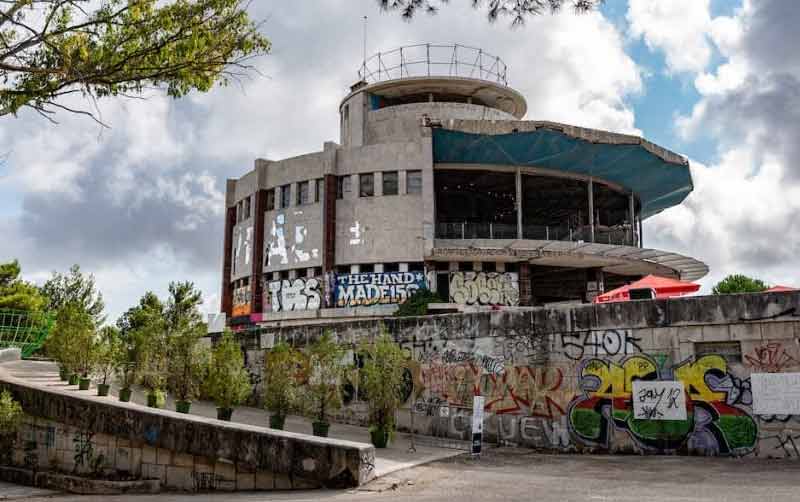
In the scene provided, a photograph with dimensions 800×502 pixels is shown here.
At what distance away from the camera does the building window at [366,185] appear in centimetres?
3716

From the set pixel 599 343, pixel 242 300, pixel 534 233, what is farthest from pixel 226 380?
pixel 242 300

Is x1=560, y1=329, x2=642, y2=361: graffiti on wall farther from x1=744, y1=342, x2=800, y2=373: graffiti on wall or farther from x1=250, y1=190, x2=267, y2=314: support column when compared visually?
x1=250, y1=190, x2=267, y2=314: support column

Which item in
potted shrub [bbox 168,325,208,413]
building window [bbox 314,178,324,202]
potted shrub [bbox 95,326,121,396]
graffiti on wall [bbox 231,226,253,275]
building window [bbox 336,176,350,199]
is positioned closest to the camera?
potted shrub [bbox 168,325,208,413]

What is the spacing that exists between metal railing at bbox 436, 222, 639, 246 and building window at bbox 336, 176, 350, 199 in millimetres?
5662

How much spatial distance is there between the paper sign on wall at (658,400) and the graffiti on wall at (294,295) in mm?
25386

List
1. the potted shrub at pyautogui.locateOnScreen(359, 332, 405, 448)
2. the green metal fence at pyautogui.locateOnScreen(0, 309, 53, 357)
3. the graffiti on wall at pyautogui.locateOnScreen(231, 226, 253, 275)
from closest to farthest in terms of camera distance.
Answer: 1. the potted shrub at pyautogui.locateOnScreen(359, 332, 405, 448)
2. the green metal fence at pyautogui.locateOnScreen(0, 309, 53, 357)
3. the graffiti on wall at pyautogui.locateOnScreen(231, 226, 253, 275)

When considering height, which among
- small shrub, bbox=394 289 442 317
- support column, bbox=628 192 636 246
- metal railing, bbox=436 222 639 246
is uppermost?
support column, bbox=628 192 636 246

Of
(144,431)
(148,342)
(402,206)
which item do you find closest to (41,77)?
(144,431)

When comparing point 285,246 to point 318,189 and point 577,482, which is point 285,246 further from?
point 577,482

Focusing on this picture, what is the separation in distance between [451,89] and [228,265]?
18916 mm

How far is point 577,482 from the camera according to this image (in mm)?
9672

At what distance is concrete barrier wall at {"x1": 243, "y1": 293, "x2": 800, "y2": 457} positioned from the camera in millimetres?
12070

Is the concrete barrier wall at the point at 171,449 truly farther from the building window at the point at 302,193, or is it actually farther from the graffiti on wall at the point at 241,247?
the graffiti on wall at the point at 241,247

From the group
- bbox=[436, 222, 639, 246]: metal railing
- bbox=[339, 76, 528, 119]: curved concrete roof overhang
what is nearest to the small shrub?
bbox=[436, 222, 639, 246]: metal railing
